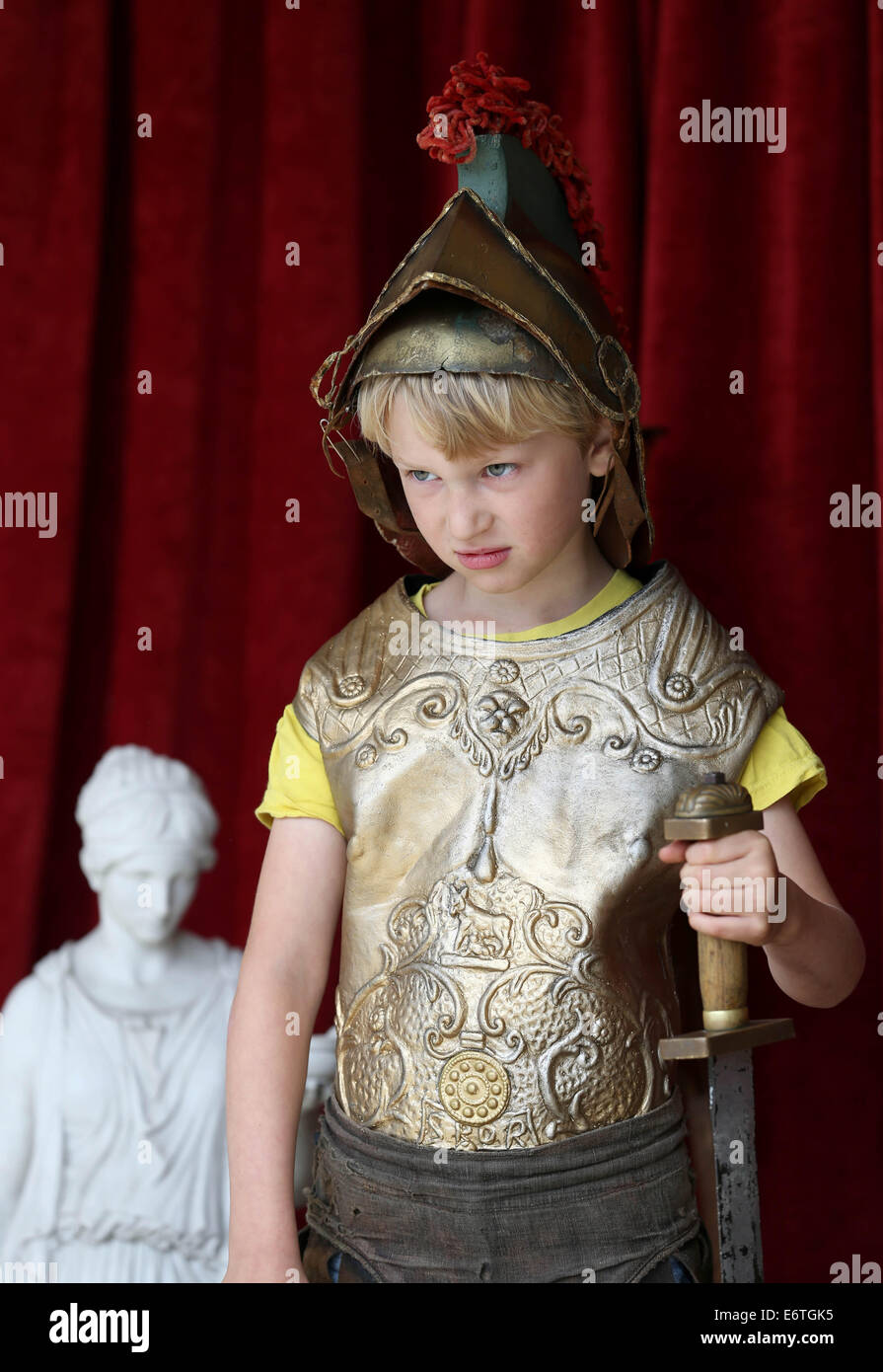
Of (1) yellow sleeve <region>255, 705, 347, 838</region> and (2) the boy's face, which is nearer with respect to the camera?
(2) the boy's face

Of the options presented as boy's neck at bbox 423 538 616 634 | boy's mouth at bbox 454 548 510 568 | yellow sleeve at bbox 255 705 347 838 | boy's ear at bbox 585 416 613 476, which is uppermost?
boy's ear at bbox 585 416 613 476

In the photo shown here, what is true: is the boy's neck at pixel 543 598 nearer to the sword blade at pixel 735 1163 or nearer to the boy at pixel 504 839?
the boy at pixel 504 839

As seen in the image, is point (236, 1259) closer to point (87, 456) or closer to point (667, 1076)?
point (667, 1076)

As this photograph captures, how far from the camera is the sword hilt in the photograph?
1.20 m

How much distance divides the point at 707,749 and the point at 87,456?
958 mm

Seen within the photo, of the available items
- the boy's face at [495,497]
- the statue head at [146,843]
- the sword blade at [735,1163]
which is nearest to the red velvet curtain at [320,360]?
the statue head at [146,843]

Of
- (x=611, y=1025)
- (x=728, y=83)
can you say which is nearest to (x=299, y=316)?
(x=728, y=83)

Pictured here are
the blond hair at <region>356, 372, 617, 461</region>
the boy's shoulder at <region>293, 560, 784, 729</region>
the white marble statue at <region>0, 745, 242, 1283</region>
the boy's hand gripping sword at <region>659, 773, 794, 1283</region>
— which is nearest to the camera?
the boy's hand gripping sword at <region>659, 773, 794, 1283</region>

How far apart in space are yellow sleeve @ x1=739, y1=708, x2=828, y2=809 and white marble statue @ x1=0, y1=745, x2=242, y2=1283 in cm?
66

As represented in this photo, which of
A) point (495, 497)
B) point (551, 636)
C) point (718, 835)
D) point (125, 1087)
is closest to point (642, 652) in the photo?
point (551, 636)

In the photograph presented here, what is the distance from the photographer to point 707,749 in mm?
1448

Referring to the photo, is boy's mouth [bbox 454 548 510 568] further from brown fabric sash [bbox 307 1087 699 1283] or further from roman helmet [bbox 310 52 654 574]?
brown fabric sash [bbox 307 1087 699 1283]

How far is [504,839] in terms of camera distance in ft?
4.73

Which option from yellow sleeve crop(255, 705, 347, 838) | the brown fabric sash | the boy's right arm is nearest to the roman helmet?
yellow sleeve crop(255, 705, 347, 838)
